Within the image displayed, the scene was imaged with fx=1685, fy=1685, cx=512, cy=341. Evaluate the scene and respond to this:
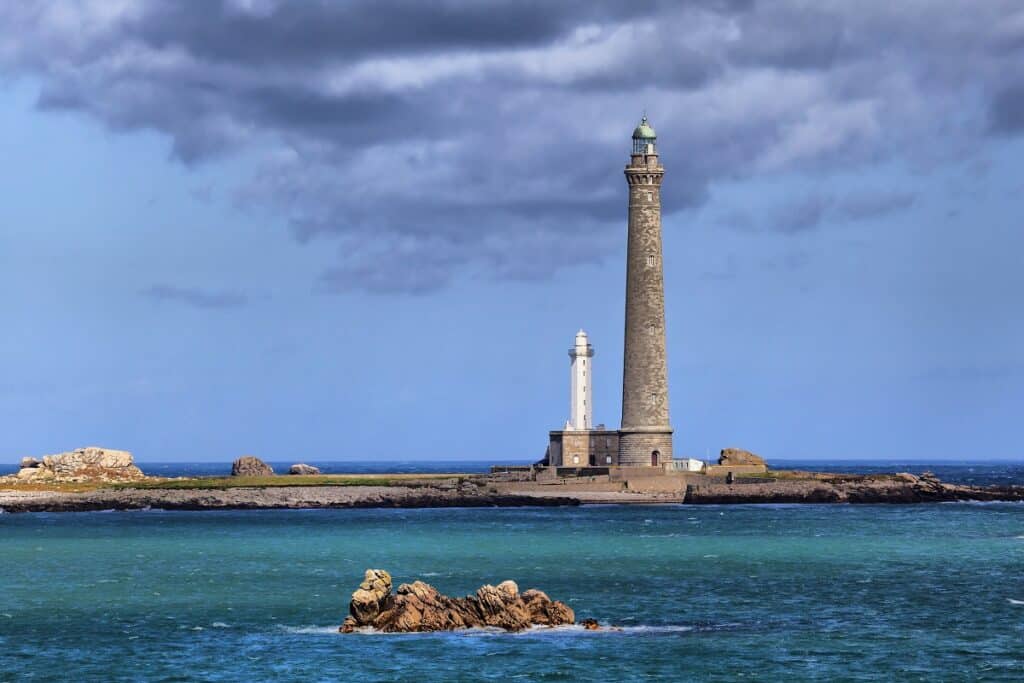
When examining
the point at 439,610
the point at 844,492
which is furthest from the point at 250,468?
the point at 439,610

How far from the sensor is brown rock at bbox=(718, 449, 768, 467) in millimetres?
120750

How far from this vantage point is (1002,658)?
41031 mm

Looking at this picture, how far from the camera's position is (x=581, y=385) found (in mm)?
112250

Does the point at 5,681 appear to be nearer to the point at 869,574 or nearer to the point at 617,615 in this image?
the point at 617,615

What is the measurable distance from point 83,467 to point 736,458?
173 feet

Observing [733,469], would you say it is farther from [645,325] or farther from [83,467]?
[83,467]

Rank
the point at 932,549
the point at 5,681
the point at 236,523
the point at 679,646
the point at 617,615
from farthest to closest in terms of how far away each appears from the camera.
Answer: the point at 236,523 → the point at 932,549 → the point at 617,615 → the point at 679,646 → the point at 5,681

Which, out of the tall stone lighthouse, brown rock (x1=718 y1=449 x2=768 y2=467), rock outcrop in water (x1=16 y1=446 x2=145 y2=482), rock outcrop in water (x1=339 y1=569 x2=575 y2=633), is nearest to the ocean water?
rock outcrop in water (x1=339 y1=569 x2=575 y2=633)

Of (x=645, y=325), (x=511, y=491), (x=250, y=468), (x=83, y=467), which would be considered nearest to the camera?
(x=645, y=325)

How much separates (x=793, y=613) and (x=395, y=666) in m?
14.8

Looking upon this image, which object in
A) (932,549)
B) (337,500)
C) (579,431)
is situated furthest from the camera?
(337,500)

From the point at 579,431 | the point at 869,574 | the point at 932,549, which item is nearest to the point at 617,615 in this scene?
the point at 869,574

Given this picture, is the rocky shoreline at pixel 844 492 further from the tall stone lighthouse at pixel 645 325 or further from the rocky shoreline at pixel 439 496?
the tall stone lighthouse at pixel 645 325

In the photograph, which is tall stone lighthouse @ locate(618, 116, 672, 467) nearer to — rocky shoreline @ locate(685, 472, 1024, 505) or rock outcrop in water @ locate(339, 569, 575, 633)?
rocky shoreline @ locate(685, 472, 1024, 505)
